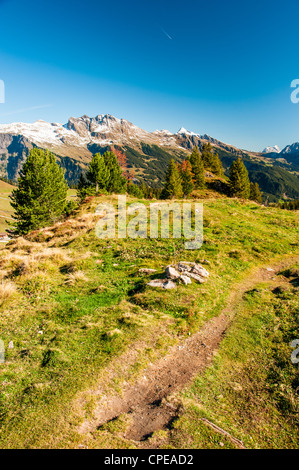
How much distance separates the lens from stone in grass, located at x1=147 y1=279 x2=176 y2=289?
13.5 meters

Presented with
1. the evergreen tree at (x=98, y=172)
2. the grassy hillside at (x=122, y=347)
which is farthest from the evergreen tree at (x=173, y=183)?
the grassy hillside at (x=122, y=347)

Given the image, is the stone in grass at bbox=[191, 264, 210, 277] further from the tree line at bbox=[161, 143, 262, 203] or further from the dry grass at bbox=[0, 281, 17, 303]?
the tree line at bbox=[161, 143, 262, 203]

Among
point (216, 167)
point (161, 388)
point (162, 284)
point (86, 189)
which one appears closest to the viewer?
point (161, 388)

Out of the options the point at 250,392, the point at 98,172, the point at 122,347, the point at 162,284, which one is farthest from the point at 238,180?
the point at 122,347

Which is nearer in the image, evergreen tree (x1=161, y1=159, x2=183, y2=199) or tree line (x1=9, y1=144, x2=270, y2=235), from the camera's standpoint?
tree line (x1=9, y1=144, x2=270, y2=235)

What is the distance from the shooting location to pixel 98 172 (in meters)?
51.8

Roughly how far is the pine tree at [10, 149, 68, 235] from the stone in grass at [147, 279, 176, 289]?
32.7 meters

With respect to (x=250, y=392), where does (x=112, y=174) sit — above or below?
above

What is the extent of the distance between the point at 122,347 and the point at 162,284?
209 inches

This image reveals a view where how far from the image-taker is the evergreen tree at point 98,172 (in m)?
51.2

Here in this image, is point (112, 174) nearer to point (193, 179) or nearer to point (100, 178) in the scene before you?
point (100, 178)

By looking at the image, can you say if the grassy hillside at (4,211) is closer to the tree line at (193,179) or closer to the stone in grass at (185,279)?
the tree line at (193,179)

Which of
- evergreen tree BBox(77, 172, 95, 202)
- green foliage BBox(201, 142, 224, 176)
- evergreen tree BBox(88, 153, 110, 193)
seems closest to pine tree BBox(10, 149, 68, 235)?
evergreen tree BBox(77, 172, 95, 202)

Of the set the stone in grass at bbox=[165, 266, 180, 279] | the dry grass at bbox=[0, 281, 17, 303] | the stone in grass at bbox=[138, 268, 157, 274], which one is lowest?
the dry grass at bbox=[0, 281, 17, 303]
